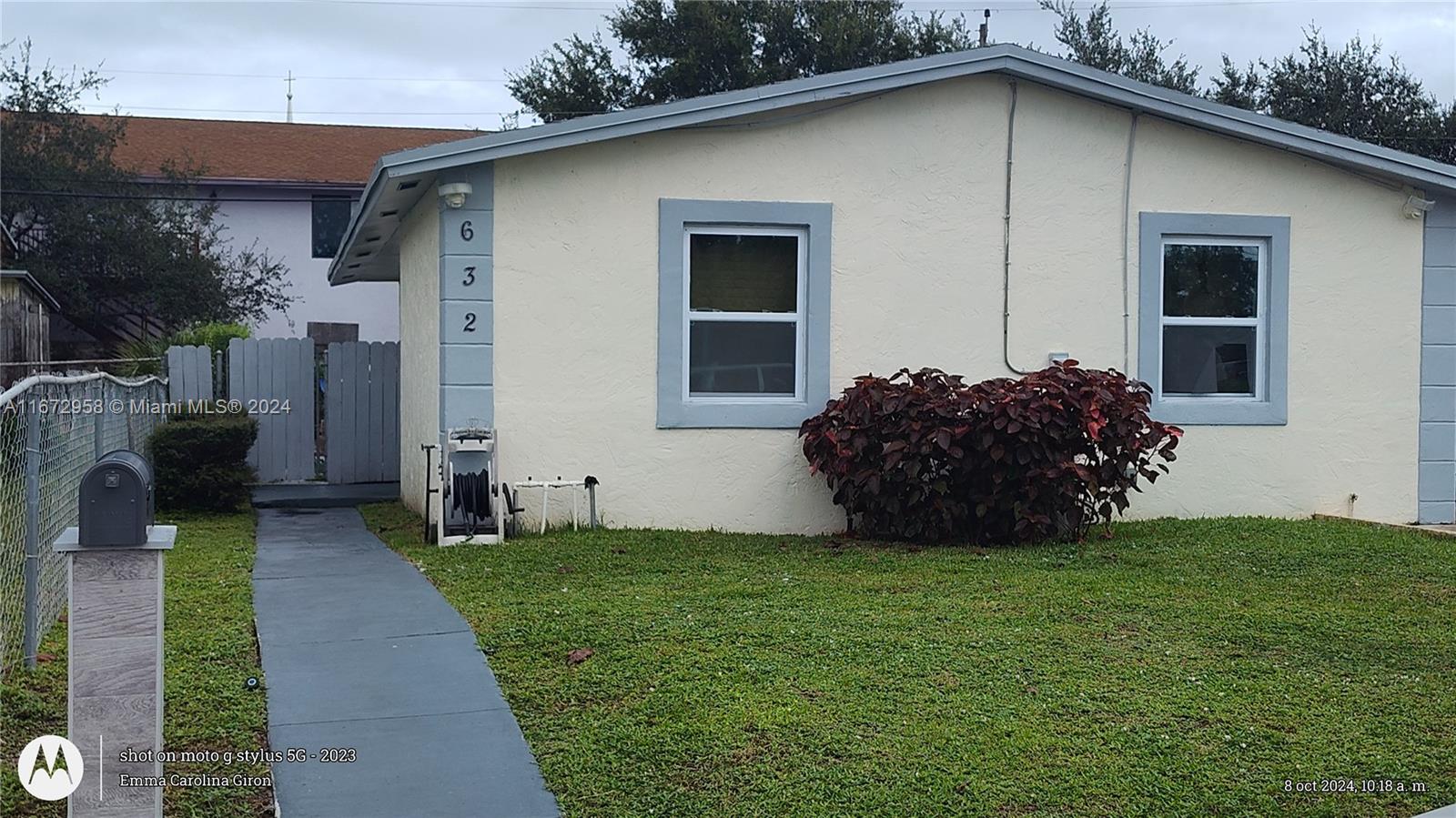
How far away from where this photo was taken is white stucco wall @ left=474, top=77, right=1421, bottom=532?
1047 centimetres

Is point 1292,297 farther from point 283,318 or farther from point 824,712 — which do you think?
point 283,318

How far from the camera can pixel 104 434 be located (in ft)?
33.7

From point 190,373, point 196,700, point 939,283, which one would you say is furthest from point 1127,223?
point 190,373

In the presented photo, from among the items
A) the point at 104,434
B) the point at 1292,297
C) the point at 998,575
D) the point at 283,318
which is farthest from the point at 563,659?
the point at 283,318

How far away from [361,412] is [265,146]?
56.4 feet

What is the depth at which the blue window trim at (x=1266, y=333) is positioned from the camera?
11359 millimetres

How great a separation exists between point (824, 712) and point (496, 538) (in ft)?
15.9

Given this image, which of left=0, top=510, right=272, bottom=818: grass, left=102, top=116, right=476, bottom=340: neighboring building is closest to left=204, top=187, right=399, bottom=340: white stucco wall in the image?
left=102, top=116, right=476, bottom=340: neighboring building

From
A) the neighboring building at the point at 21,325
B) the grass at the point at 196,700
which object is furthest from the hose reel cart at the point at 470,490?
the neighboring building at the point at 21,325

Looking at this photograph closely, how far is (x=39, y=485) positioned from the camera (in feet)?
21.9

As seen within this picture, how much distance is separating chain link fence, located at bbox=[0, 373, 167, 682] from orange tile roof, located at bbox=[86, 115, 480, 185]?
19.7 meters

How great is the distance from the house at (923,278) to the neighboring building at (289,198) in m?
18.3

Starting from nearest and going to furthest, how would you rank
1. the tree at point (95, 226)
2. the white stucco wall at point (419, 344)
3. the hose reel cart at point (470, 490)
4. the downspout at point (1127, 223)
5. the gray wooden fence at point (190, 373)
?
the hose reel cart at point (470, 490) < the white stucco wall at point (419, 344) < the downspout at point (1127, 223) < the gray wooden fence at point (190, 373) < the tree at point (95, 226)

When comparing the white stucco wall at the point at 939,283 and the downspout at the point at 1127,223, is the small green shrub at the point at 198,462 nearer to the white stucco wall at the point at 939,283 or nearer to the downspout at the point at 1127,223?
the white stucco wall at the point at 939,283
